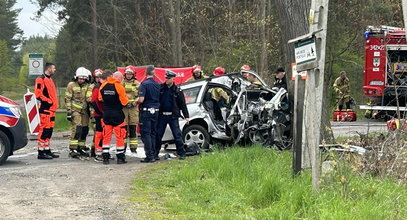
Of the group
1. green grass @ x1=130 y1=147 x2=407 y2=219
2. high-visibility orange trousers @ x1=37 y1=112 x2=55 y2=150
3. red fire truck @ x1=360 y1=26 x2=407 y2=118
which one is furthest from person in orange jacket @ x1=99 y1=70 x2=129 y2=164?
red fire truck @ x1=360 y1=26 x2=407 y2=118

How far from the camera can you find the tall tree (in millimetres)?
73781

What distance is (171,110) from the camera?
11.3m

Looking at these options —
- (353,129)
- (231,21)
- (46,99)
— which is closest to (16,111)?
(46,99)

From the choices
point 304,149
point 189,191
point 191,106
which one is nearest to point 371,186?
point 304,149

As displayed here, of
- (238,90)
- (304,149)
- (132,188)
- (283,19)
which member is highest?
(283,19)

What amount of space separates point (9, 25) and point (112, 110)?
72.4 metres

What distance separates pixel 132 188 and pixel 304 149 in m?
2.54

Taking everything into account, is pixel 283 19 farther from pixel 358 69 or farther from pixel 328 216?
pixel 358 69

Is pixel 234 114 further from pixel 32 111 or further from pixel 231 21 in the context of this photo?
pixel 231 21

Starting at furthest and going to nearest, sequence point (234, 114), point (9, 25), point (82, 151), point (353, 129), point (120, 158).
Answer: point (9, 25) < point (353, 129) < point (82, 151) < point (234, 114) < point (120, 158)

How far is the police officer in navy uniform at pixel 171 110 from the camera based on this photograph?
11.3 m

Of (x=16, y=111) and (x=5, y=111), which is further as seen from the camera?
(x=16, y=111)

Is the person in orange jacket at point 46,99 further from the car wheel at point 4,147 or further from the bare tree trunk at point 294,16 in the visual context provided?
the bare tree trunk at point 294,16

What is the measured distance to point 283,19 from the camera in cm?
1033
